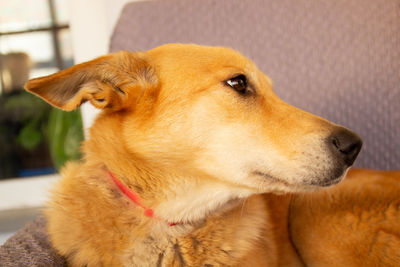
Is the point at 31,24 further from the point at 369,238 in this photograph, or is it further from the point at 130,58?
the point at 369,238

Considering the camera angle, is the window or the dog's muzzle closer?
the dog's muzzle

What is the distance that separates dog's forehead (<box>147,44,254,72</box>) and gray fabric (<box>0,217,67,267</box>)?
2.11 ft

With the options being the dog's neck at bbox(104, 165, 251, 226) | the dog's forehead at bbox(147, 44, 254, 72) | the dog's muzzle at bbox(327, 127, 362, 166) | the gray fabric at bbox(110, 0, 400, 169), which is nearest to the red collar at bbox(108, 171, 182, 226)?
the dog's neck at bbox(104, 165, 251, 226)

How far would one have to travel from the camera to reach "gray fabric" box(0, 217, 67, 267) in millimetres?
930

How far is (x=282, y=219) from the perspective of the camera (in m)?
1.31

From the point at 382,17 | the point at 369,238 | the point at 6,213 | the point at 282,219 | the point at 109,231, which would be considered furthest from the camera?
the point at 6,213

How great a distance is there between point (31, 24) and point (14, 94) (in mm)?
575

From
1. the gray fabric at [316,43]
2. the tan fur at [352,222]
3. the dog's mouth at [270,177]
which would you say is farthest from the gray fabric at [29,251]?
the gray fabric at [316,43]

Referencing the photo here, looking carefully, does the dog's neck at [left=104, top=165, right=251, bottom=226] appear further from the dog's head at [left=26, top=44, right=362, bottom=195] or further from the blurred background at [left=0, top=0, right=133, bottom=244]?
the blurred background at [left=0, top=0, right=133, bottom=244]

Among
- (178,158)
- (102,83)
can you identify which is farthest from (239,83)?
(102,83)

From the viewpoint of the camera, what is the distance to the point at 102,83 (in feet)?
3.25

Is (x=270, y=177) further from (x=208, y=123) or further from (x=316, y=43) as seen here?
(x=316, y=43)

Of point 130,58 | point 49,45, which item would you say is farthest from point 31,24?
point 130,58

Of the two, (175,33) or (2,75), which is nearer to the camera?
(175,33)
